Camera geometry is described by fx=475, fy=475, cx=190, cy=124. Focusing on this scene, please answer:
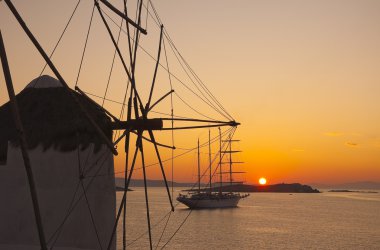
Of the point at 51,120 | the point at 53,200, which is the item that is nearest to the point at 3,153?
the point at 51,120

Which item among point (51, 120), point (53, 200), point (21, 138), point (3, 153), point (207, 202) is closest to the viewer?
point (21, 138)

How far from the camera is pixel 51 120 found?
24266 millimetres

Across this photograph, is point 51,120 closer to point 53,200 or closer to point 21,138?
point 53,200

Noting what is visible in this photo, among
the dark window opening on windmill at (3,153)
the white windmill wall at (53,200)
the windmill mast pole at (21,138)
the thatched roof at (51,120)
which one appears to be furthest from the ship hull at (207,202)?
the windmill mast pole at (21,138)

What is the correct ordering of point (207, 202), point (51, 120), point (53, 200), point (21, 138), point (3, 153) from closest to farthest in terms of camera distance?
point (21, 138)
point (53, 200)
point (3, 153)
point (51, 120)
point (207, 202)

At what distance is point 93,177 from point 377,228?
120 m

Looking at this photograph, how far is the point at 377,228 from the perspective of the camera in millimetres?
126875

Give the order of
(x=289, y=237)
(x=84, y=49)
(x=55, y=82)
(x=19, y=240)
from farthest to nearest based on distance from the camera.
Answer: (x=289, y=237)
(x=55, y=82)
(x=19, y=240)
(x=84, y=49)

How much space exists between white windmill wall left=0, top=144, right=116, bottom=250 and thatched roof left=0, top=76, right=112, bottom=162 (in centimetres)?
54

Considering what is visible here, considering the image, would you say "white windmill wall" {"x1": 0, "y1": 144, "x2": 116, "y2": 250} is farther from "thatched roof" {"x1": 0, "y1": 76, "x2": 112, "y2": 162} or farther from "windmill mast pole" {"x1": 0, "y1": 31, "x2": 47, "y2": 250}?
"windmill mast pole" {"x1": 0, "y1": 31, "x2": 47, "y2": 250}

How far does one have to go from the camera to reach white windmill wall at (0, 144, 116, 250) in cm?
2186

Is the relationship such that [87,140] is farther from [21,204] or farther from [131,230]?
[131,230]

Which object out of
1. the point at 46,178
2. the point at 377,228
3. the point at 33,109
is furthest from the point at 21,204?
the point at 377,228

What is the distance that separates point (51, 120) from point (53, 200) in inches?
170
